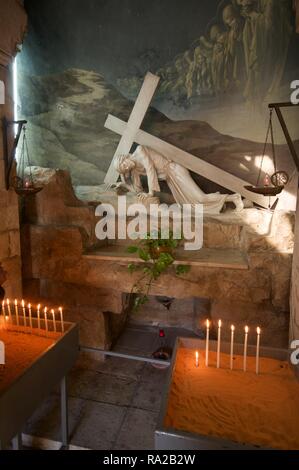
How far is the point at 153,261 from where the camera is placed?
3.75 meters

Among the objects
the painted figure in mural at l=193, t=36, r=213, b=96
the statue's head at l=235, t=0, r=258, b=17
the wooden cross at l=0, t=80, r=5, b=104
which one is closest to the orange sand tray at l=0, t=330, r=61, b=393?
the wooden cross at l=0, t=80, r=5, b=104

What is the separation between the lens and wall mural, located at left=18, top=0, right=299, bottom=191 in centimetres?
434

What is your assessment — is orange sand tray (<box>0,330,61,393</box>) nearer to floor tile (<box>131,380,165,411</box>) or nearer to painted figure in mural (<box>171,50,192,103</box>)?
floor tile (<box>131,380,165,411</box>)

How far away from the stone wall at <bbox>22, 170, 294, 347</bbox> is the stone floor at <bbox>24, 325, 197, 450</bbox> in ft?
1.32

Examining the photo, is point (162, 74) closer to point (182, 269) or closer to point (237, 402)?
point (182, 269)

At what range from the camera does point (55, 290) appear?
14.0ft

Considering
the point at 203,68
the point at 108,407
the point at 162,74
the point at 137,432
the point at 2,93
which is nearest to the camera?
the point at 137,432

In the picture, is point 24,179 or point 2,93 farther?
point 24,179

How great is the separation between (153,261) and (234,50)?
3212mm

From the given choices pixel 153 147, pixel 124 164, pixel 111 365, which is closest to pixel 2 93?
pixel 124 164

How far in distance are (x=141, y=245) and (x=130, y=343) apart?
172 cm

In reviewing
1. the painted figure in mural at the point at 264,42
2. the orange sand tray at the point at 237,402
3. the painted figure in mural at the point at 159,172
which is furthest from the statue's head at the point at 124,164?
the orange sand tray at the point at 237,402
